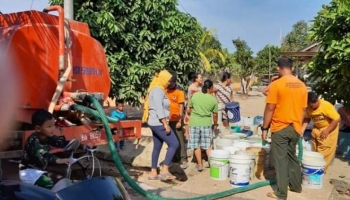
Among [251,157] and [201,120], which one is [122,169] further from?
[201,120]

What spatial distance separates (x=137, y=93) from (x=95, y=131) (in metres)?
4.84

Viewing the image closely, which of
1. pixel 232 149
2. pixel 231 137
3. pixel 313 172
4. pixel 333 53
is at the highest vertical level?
pixel 333 53

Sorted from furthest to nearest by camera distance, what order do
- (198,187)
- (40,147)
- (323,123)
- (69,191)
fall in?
(323,123), (198,187), (40,147), (69,191)

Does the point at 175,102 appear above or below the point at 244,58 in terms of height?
below

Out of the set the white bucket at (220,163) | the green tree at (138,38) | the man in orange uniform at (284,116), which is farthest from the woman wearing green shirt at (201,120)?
the green tree at (138,38)

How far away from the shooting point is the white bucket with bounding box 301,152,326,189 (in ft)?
18.8

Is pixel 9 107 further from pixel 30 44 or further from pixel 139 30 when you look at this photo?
pixel 139 30

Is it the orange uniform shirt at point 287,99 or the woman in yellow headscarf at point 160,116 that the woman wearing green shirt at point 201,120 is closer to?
the woman in yellow headscarf at point 160,116

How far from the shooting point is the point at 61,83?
5.18 metres

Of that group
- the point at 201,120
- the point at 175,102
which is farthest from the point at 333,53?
the point at 175,102

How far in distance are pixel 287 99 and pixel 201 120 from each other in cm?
183

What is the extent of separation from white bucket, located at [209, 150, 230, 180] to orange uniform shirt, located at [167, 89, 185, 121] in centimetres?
113

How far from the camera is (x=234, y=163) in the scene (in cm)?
578

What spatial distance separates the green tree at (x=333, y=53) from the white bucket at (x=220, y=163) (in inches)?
96.2
